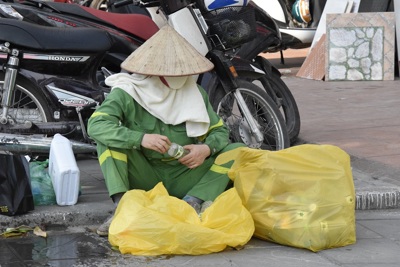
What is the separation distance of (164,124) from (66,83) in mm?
1352

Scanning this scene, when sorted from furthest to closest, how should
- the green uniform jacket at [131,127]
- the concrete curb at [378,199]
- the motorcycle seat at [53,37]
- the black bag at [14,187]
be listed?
the motorcycle seat at [53,37] < the concrete curb at [378,199] < the black bag at [14,187] < the green uniform jacket at [131,127]

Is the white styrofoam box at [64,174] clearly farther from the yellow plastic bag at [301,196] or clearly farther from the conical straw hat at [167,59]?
the yellow plastic bag at [301,196]

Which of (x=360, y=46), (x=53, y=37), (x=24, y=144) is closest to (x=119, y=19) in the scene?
(x=53, y=37)

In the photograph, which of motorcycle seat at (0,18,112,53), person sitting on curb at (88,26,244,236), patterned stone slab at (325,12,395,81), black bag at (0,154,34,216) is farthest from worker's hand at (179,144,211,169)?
patterned stone slab at (325,12,395,81)

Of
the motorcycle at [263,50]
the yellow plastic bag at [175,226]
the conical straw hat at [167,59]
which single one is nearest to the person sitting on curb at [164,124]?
the conical straw hat at [167,59]

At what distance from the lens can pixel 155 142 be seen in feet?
16.1

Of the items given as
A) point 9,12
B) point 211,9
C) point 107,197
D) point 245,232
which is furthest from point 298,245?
point 9,12

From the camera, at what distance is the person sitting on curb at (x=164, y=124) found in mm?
5047

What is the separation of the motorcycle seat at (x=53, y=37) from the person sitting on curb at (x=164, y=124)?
1139 mm

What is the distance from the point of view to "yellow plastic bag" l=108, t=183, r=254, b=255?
4.63 metres

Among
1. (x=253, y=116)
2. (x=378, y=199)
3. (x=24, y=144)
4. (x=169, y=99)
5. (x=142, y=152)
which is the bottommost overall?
(x=378, y=199)

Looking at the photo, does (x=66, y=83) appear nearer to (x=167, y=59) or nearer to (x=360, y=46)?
(x=167, y=59)

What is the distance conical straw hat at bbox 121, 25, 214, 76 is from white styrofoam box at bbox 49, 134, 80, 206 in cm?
68

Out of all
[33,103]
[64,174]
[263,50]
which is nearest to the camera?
[64,174]
